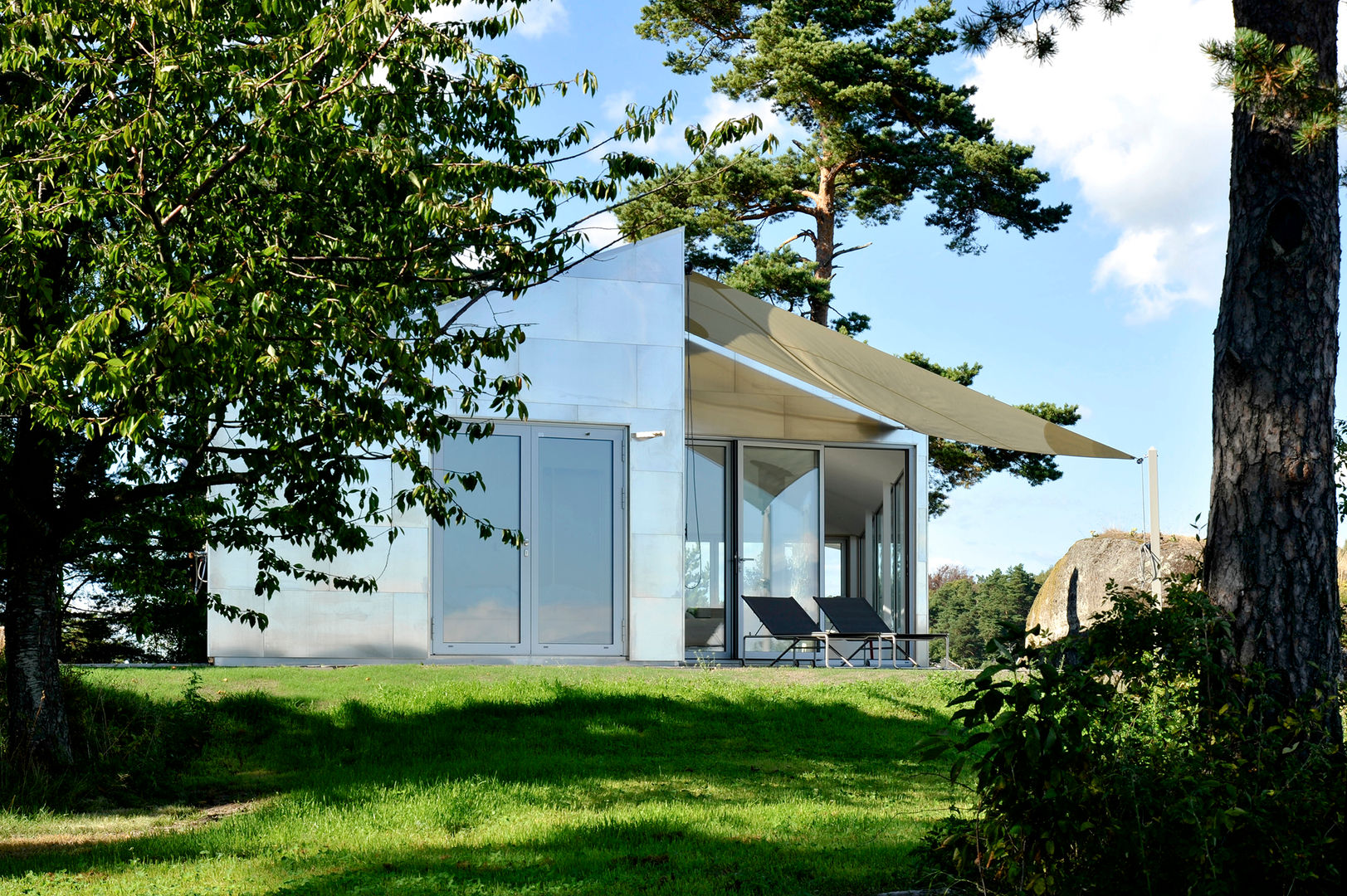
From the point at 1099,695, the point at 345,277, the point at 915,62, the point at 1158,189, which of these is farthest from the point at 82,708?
the point at 1158,189

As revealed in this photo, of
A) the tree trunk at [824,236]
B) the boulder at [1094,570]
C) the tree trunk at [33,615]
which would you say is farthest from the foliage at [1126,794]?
the tree trunk at [824,236]

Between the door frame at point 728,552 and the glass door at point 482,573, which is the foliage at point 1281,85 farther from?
the door frame at point 728,552

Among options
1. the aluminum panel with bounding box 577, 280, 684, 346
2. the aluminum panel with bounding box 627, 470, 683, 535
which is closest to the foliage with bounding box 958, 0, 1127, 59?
the aluminum panel with bounding box 577, 280, 684, 346

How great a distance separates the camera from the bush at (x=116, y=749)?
5953mm

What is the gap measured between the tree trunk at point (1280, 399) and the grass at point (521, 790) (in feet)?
5.07

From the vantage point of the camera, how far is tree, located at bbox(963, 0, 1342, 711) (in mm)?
3996

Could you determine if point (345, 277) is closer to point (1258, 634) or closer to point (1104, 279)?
point (1258, 634)

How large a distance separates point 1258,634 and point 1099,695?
1.00 metres

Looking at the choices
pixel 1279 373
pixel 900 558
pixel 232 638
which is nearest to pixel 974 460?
pixel 900 558

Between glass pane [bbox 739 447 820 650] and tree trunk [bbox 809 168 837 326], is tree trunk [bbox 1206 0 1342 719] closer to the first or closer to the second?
glass pane [bbox 739 447 820 650]

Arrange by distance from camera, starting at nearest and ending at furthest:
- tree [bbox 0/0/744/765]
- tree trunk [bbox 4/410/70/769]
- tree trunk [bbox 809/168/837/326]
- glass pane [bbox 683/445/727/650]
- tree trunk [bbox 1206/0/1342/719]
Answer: tree trunk [bbox 1206/0/1342/719]
tree [bbox 0/0/744/765]
tree trunk [bbox 4/410/70/769]
glass pane [bbox 683/445/727/650]
tree trunk [bbox 809/168/837/326]

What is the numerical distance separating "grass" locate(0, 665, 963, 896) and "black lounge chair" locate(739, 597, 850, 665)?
5.97 ft

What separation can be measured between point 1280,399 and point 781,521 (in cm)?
827

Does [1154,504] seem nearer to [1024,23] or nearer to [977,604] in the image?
[1024,23]
